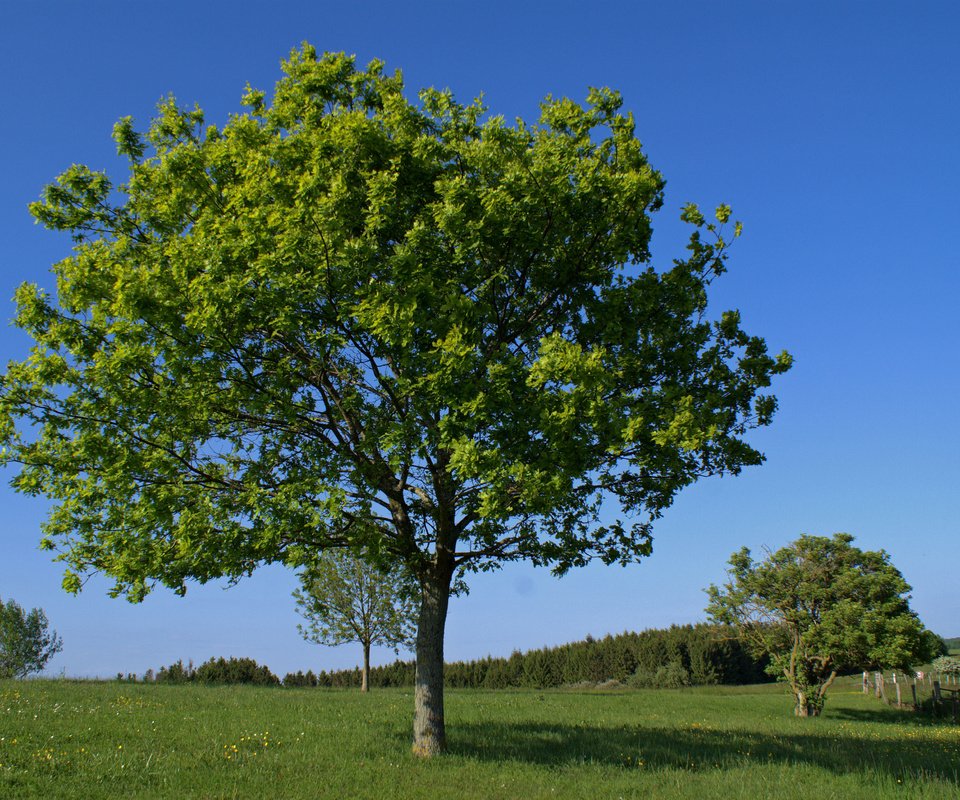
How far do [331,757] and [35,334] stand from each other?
35.0 feet

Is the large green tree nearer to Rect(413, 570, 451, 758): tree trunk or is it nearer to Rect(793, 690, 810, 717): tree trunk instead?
Rect(413, 570, 451, 758): tree trunk

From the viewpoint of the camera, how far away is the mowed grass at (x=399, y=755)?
11844 millimetres

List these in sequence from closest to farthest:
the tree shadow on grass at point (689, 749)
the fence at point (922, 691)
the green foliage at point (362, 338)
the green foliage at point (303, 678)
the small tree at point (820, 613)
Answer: the green foliage at point (362, 338), the tree shadow on grass at point (689, 749), the small tree at point (820, 613), the fence at point (922, 691), the green foliage at point (303, 678)

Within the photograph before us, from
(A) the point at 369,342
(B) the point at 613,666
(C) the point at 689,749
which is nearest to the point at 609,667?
(B) the point at 613,666

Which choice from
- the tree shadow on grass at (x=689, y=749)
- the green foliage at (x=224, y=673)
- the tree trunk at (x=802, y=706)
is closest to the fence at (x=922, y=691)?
the tree trunk at (x=802, y=706)

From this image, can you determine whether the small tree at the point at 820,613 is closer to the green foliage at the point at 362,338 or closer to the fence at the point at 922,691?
the fence at the point at 922,691

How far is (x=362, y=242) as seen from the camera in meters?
12.0

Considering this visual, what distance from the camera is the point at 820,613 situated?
36.2m

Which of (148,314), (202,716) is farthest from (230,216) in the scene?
(202,716)

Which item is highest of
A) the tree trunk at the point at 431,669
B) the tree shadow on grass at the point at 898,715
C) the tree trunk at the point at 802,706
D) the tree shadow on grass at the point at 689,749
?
the tree trunk at the point at 431,669

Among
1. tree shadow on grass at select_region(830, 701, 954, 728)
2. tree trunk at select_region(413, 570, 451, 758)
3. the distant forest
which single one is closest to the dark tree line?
the distant forest

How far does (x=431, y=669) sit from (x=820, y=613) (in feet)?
97.4

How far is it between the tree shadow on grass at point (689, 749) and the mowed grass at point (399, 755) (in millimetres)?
65

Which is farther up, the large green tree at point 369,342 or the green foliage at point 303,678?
the large green tree at point 369,342
